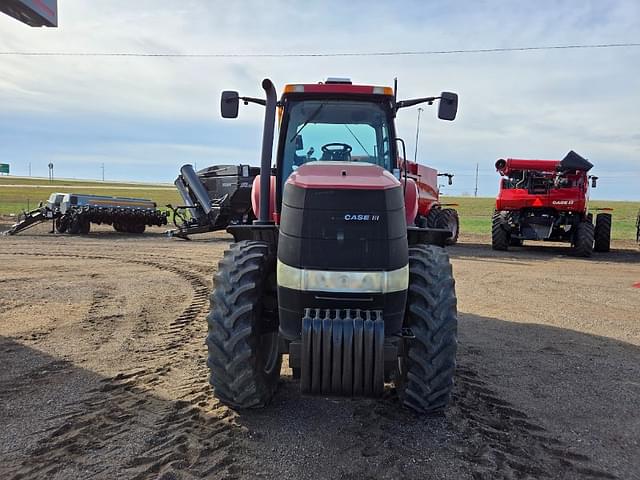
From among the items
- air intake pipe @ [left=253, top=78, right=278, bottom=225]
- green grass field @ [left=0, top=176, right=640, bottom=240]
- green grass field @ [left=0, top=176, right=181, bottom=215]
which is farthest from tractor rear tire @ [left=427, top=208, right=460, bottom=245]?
green grass field @ [left=0, top=176, right=181, bottom=215]

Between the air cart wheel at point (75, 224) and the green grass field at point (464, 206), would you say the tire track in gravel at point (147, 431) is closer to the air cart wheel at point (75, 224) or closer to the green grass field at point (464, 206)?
the air cart wheel at point (75, 224)

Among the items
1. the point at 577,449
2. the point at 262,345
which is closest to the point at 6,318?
the point at 262,345

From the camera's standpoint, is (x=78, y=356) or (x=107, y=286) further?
(x=107, y=286)

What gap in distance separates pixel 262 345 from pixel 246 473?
108 cm

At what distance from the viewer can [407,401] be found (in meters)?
3.99

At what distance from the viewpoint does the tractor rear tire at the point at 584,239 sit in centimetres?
1531

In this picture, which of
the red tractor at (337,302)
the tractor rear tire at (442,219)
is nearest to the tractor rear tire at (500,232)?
the tractor rear tire at (442,219)

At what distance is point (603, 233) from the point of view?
16.8 m

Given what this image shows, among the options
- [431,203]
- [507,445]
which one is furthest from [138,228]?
[507,445]

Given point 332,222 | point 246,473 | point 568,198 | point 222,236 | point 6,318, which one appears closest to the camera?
point 246,473

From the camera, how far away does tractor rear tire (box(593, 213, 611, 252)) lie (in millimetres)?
16766

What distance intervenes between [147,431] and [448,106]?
147 inches

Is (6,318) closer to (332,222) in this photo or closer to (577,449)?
(332,222)

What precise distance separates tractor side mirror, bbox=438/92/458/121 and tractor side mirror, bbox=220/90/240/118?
1896 millimetres
